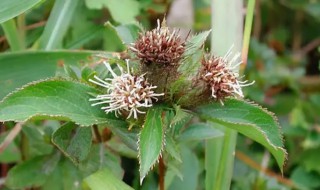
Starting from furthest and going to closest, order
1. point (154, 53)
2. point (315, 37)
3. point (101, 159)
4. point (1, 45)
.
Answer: point (315, 37)
point (1, 45)
point (101, 159)
point (154, 53)

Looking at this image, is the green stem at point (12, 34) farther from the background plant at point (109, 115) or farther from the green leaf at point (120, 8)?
the green leaf at point (120, 8)

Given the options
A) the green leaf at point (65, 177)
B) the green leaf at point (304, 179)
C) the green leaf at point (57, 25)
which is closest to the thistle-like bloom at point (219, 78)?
the green leaf at point (65, 177)

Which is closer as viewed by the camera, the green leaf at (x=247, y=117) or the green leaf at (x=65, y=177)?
the green leaf at (x=247, y=117)

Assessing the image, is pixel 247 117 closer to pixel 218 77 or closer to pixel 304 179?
pixel 218 77

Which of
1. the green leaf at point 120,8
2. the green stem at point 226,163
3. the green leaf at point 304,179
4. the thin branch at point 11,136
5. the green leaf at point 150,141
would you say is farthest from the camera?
the green leaf at point 304,179

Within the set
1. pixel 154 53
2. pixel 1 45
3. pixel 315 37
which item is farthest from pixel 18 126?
pixel 315 37

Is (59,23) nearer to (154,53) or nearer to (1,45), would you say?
(1,45)

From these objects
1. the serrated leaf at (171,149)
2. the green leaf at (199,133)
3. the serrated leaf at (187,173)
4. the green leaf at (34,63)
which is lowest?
the serrated leaf at (187,173)
